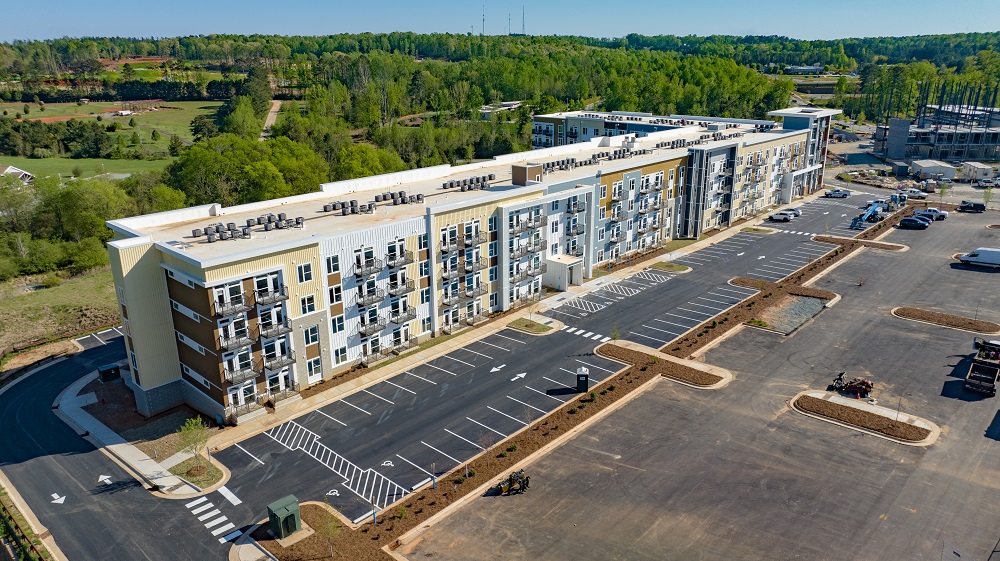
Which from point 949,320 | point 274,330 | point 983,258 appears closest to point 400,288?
point 274,330

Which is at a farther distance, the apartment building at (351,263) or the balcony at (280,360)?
the balcony at (280,360)

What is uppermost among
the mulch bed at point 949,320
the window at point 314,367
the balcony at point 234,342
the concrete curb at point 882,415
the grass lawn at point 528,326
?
the balcony at point 234,342

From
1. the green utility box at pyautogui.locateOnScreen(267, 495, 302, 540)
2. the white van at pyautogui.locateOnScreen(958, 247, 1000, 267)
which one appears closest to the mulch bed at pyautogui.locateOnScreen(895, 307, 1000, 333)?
the white van at pyautogui.locateOnScreen(958, 247, 1000, 267)

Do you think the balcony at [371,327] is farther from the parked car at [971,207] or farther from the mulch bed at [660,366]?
the parked car at [971,207]

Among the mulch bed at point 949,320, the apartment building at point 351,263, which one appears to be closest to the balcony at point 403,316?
the apartment building at point 351,263

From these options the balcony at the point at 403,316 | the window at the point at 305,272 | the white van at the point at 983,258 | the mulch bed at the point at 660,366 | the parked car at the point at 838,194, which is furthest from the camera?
the parked car at the point at 838,194

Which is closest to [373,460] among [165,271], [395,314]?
[395,314]
